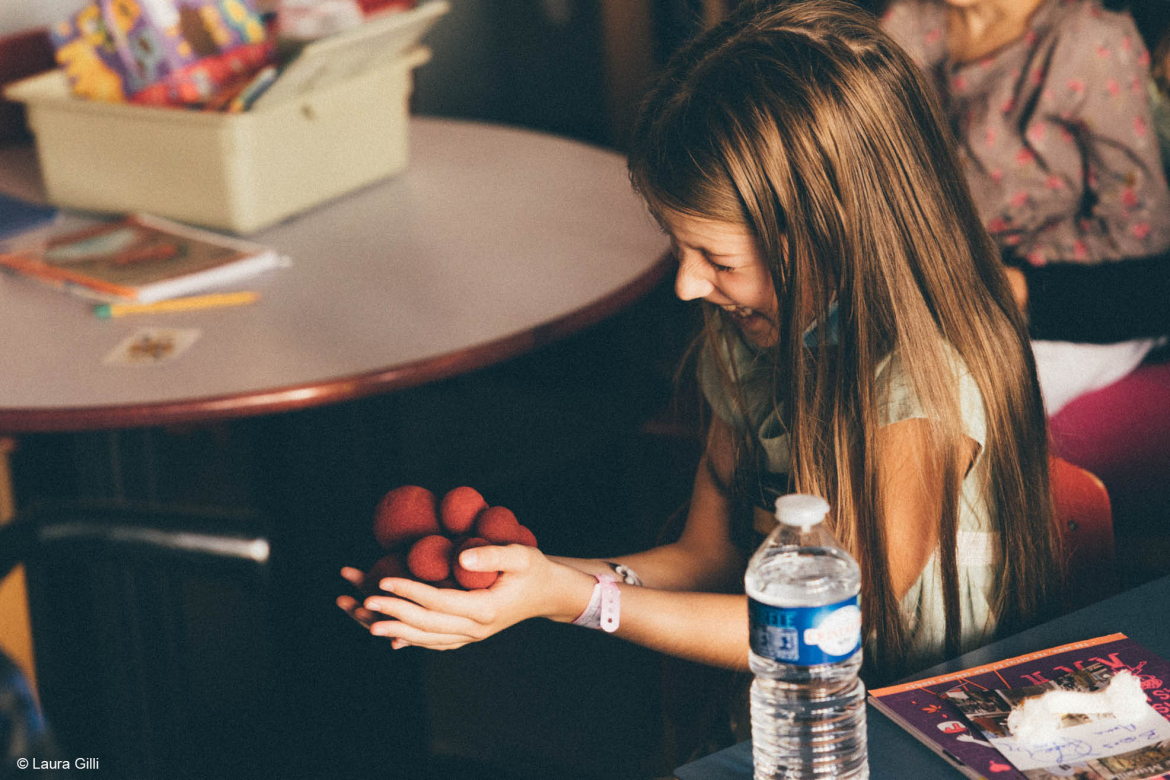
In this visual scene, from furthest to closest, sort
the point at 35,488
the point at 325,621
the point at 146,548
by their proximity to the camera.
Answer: the point at 35,488 < the point at 325,621 < the point at 146,548

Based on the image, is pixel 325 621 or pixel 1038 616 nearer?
pixel 1038 616

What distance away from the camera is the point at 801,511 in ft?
2.53

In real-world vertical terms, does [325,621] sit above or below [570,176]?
below

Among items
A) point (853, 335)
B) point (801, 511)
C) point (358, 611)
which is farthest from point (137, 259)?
point (801, 511)

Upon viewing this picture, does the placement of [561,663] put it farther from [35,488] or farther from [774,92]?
[774,92]

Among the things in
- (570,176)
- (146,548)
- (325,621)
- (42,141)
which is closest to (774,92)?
(146,548)

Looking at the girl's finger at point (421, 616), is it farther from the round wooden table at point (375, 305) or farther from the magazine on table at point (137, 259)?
the magazine on table at point (137, 259)

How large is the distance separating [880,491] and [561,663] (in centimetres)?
134

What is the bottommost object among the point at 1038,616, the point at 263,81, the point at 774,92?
the point at 1038,616

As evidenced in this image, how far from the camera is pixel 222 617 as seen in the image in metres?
2.48

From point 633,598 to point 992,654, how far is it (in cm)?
31

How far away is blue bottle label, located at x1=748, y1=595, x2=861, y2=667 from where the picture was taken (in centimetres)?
75

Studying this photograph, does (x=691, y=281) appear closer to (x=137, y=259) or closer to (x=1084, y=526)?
(x=1084, y=526)

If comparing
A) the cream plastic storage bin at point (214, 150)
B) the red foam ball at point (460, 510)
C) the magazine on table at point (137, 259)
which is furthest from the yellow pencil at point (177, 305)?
the red foam ball at point (460, 510)
